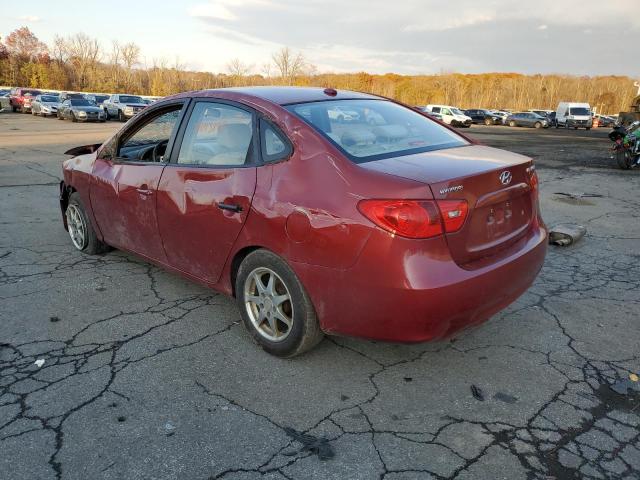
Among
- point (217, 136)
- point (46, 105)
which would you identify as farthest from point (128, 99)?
point (217, 136)

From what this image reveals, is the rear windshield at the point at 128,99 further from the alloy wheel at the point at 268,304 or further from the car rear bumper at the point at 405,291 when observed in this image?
the car rear bumper at the point at 405,291

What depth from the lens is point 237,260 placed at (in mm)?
3422

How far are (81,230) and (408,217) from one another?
397 centimetres

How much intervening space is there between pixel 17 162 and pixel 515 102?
295ft

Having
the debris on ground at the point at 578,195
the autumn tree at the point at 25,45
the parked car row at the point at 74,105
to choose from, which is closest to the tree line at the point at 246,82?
the autumn tree at the point at 25,45

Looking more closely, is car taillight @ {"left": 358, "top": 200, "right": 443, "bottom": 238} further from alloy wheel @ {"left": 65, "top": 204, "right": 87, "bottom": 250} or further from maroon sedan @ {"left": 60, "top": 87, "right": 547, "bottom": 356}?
alloy wheel @ {"left": 65, "top": 204, "right": 87, "bottom": 250}

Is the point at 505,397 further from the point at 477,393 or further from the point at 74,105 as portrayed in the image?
the point at 74,105

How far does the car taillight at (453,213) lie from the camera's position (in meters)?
2.63

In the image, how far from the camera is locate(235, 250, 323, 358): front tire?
3021mm

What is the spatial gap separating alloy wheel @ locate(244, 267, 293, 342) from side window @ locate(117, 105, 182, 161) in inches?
58.7

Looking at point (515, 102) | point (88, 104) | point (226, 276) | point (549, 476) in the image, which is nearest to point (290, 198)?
point (226, 276)

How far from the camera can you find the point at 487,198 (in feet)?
9.30

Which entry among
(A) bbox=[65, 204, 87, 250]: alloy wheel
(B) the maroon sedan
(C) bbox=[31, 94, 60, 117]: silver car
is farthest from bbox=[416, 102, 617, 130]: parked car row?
(B) the maroon sedan

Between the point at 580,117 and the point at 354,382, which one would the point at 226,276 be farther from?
the point at 580,117
